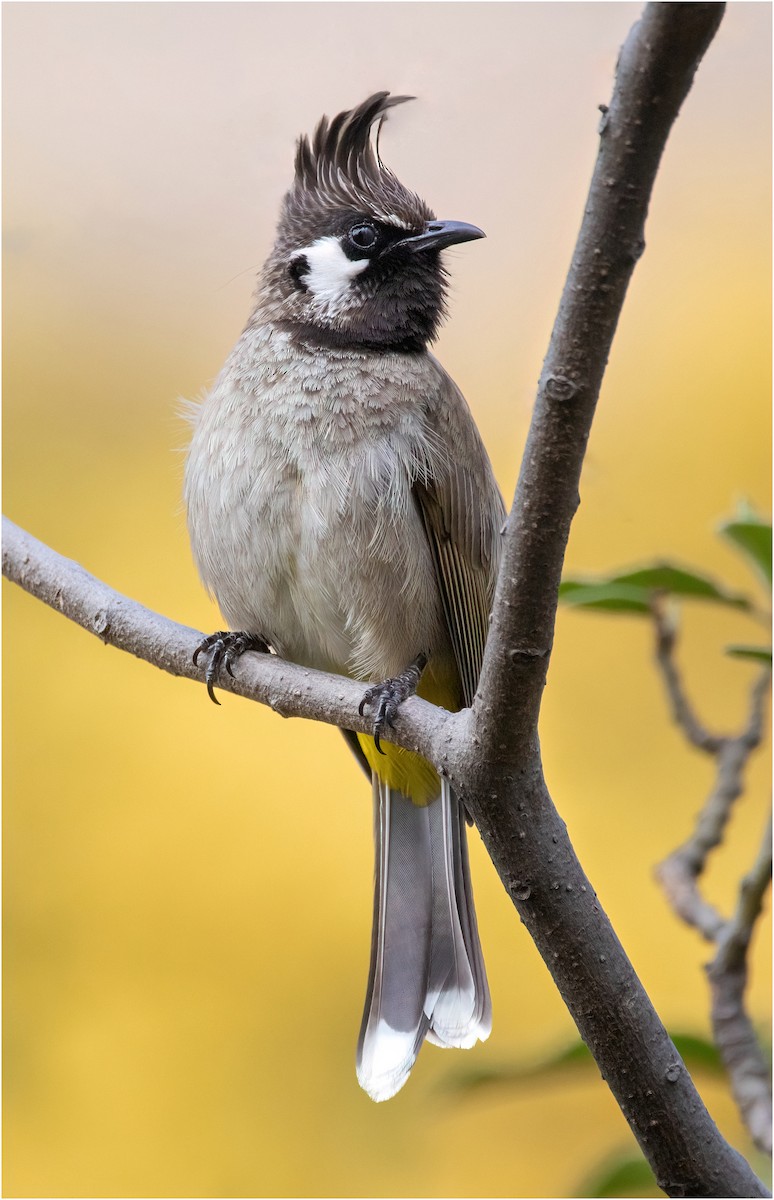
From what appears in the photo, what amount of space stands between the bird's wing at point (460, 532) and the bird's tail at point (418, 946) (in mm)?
276

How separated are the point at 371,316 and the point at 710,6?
1.29 meters

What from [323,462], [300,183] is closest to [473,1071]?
[323,462]

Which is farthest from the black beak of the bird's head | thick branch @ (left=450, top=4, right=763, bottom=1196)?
thick branch @ (left=450, top=4, right=763, bottom=1196)

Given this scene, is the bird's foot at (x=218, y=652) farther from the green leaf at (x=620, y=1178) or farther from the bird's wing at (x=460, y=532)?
the green leaf at (x=620, y=1178)

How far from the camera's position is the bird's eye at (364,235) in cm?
219

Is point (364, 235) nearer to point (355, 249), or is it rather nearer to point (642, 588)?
point (355, 249)

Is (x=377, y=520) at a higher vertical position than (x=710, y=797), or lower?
higher

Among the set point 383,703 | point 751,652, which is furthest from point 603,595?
point 383,703

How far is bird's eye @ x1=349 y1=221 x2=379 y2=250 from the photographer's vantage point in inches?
86.1

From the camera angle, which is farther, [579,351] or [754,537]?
[754,537]

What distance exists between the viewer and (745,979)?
1646mm

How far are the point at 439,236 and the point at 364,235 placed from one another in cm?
16

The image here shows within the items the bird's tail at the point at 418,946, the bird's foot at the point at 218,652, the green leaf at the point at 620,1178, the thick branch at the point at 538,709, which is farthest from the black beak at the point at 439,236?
the green leaf at the point at 620,1178

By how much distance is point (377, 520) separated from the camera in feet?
6.33
